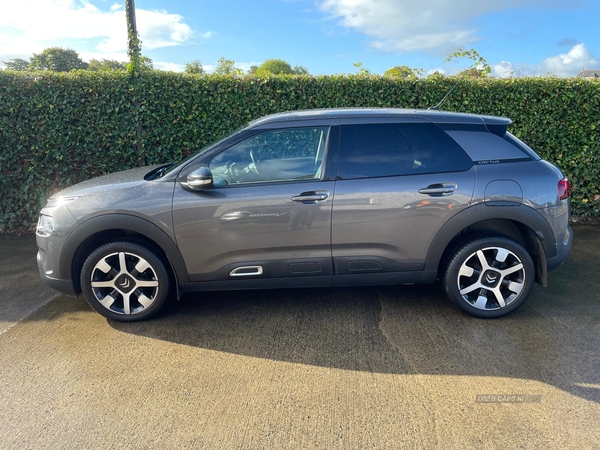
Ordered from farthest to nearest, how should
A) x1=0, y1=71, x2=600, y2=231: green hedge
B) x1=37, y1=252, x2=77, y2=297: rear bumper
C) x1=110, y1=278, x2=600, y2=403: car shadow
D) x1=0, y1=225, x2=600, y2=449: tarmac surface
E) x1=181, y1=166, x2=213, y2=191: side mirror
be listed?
x1=0, y1=71, x2=600, y2=231: green hedge
x1=37, y1=252, x2=77, y2=297: rear bumper
x1=181, y1=166, x2=213, y2=191: side mirror
x1=110, y1=278, x2=600, y2=403: car shadow
x1=0, y1=225, x2=600, y2=449: tarmac surface

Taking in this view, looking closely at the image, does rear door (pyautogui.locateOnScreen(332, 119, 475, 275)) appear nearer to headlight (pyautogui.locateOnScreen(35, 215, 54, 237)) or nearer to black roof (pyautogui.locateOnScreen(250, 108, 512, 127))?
black roof (pyautogui.locateOnScreen(250, 108, 512, 127))

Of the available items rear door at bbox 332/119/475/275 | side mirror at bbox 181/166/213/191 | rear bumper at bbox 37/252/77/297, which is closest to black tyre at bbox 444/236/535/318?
rear door at bbox 332/119/475/275

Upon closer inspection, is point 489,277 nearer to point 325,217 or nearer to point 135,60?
point 325,217

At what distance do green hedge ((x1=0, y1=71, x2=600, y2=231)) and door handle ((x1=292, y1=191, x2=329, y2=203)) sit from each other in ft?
10.5

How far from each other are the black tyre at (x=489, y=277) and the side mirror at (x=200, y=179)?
6.74ft

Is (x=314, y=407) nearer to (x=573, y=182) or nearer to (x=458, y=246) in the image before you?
(x=458, y=246)

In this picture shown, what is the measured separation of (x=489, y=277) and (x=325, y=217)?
145 centimetres

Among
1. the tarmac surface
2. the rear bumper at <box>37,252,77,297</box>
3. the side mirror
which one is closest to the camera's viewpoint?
the tarmac surface

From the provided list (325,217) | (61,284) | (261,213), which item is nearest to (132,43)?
(61,284)

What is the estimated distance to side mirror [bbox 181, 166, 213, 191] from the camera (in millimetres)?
3416

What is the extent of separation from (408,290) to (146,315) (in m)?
2.41

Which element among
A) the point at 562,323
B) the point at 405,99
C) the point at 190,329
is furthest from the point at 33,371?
the point at 405,99

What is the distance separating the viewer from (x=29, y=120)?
6.00 metres

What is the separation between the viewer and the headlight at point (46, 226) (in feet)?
11.9
